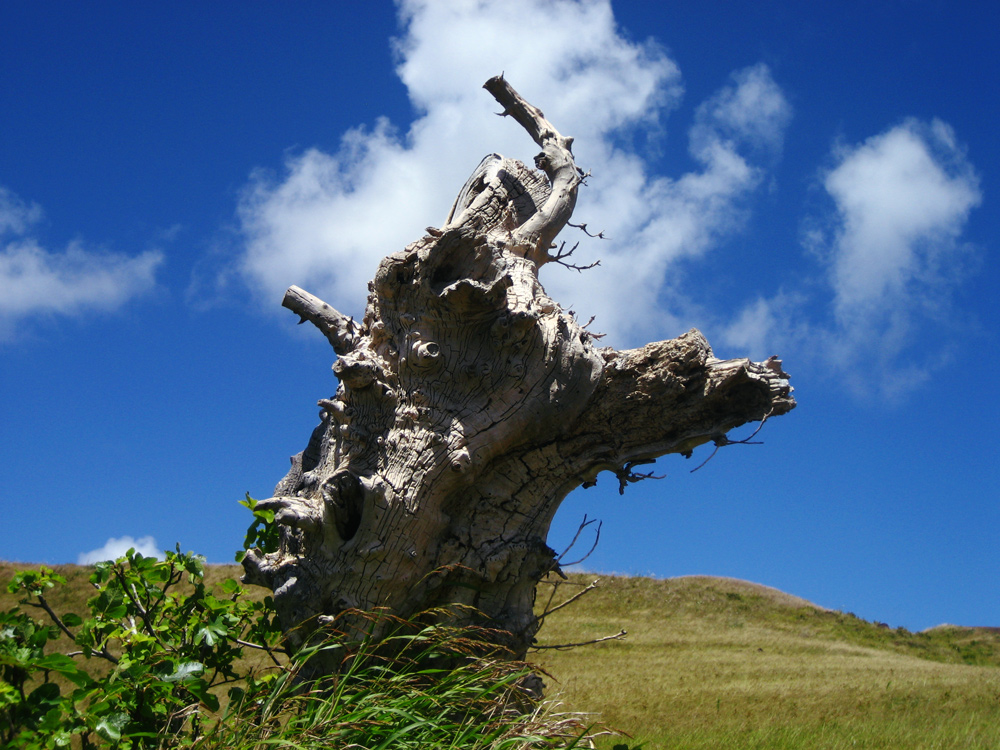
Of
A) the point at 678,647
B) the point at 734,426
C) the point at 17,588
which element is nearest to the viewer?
the point at 17,588

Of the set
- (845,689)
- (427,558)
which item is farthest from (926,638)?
(427,558)

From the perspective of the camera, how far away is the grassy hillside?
314 inches

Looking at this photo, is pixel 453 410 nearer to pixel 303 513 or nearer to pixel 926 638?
pixel 303 513

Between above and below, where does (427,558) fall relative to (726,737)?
above

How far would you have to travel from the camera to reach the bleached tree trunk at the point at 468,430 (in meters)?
5.23

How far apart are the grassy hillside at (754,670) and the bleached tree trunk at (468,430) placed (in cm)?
134

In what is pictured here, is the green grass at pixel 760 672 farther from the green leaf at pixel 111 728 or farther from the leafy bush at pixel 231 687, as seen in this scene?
the green leaf at pixel 111 728

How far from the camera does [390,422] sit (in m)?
5.55

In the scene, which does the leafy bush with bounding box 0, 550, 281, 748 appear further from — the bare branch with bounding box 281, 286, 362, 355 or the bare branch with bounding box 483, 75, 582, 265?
the bare branch with bounding box 483, 75, 582, 265

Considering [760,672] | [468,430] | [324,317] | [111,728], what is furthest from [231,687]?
[760,672]

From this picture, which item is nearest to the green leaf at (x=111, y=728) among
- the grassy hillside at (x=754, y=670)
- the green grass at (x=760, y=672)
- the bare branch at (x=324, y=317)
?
the grassy hillside at (x=754, y=670)

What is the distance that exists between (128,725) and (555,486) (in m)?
3.25

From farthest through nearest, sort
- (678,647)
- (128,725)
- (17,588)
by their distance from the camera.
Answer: (678,647), (17,588), (128,725)

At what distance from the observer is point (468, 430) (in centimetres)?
545
